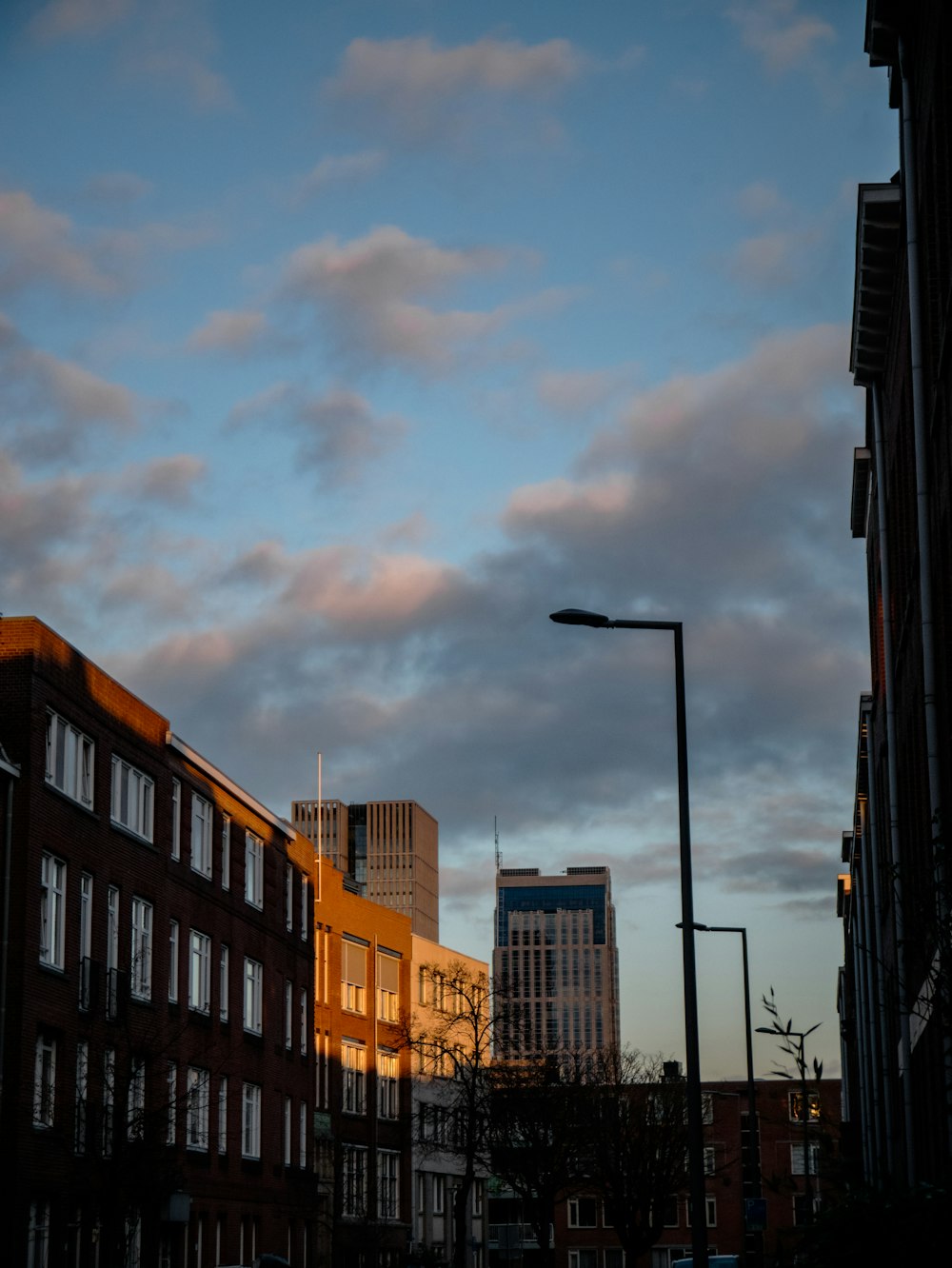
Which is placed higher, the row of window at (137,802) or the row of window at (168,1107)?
the row of window at (137,802)

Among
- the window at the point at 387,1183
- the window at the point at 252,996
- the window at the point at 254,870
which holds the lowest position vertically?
the window at the point at 387,1183

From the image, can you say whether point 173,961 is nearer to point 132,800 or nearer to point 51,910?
point 132,800

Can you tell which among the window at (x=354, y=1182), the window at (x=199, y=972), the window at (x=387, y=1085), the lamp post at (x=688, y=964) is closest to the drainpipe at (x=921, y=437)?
the lamp post at (x=688, y=964)

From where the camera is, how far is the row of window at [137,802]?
40.3 m

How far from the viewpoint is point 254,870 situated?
59.5 m

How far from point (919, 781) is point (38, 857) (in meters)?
19.0

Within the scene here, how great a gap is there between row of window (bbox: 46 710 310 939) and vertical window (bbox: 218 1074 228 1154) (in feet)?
19.1

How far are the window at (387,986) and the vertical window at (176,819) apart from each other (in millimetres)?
32909

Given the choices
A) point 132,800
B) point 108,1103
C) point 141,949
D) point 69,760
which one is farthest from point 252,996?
point 69,760

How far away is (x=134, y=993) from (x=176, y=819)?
6305mm

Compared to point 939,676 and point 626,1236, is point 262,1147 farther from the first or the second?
point 939,676

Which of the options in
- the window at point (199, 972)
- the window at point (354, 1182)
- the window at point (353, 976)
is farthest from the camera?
the window at point (353, 976)

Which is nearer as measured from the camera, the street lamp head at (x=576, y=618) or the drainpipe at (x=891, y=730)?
the street lamp head at (x=576, y=618)

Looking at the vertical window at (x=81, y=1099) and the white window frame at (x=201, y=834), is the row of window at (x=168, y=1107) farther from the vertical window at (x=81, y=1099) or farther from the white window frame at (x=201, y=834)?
the white window frame at (x=201, y=834)
